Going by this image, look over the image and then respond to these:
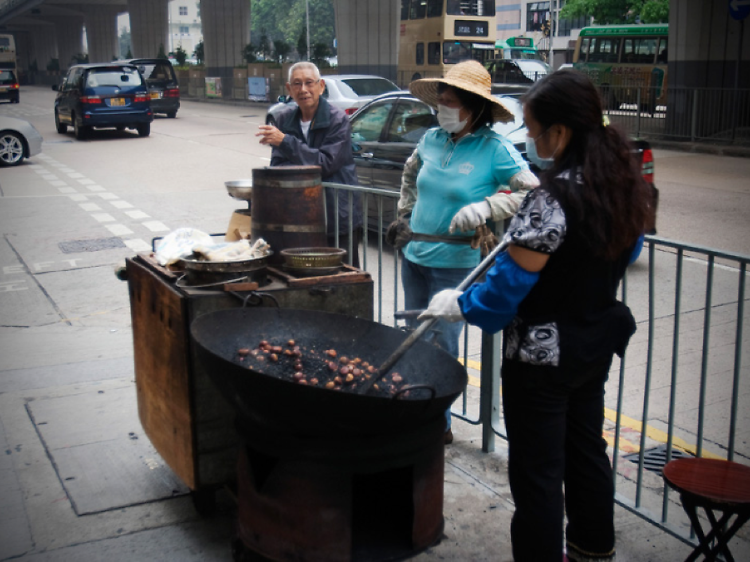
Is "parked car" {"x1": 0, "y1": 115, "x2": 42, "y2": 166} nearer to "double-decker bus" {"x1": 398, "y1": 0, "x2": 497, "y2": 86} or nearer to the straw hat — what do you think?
"double-decker bus" {"x1": 398, "y1": 0, "x2": 497, "y2": 86}

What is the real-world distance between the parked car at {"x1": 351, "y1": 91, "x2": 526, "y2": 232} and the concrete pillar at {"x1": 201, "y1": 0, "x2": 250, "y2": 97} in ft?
134

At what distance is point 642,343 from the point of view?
6094 mm

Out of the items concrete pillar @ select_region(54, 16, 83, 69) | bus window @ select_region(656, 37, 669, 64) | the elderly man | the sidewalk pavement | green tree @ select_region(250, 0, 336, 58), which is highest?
green tree @ select_region(250, 0, 336, 58)

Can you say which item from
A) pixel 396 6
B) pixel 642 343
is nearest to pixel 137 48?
pixel 396 6

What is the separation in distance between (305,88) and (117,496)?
8.46 feet

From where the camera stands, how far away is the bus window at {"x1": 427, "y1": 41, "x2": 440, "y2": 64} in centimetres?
3056

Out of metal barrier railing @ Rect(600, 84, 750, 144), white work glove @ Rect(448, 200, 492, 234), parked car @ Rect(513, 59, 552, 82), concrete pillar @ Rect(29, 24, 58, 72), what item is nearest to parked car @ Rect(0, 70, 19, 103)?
parked car @ Rect(513, 59, 552, 82)

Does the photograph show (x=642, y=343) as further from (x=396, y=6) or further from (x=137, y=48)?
(x=137, y=48)

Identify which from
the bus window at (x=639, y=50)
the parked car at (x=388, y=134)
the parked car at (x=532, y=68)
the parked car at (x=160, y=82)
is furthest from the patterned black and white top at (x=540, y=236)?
the parked car at (x=532, y=68)

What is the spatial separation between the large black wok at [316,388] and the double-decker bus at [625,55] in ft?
89.1

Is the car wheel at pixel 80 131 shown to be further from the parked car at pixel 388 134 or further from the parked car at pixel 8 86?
the parked car at pixel 8 86

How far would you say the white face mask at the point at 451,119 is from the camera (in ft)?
12.7

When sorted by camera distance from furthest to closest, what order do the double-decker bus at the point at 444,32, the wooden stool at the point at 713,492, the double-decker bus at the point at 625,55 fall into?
1. the double-decker bus at the point at 625,55
2. the double-decker bus at the point at 444,32
3. the wooden stool at the point at 713,492

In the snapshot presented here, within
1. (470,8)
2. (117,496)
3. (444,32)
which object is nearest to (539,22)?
(470,8)
